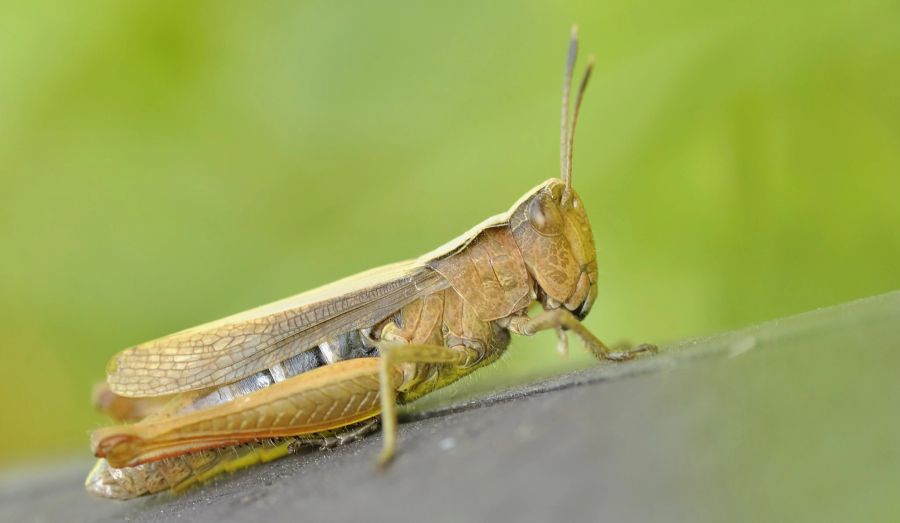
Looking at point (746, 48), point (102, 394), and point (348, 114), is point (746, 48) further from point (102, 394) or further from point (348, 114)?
point (102, 394)

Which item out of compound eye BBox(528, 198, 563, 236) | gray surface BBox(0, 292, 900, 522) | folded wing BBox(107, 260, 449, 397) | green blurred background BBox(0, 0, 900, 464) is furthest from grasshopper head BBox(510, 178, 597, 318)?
gray surface BBox(0, 292, 900, 522)

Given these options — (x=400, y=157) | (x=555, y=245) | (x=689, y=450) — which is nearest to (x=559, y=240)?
(x=555, y=245)

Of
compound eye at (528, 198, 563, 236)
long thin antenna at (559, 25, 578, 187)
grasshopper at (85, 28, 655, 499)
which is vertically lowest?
grasshopper at (85, 28, 655, 499)

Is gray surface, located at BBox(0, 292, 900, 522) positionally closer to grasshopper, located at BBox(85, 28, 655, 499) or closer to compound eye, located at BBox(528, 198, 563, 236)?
grasshopper, located at BBox(85, 28, 655, 499)

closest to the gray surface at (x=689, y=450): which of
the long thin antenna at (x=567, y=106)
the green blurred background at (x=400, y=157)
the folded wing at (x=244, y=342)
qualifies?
the folded wing at (x=244, y=342)

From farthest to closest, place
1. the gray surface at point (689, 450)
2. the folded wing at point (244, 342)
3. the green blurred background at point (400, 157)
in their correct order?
the green blurred background at point (400, 157) < the folded wing at point (244, 342) < the gray surface at point (689, 450)

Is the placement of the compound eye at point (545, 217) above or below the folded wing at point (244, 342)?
above

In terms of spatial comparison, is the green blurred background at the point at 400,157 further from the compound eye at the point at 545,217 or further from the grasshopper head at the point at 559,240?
the compound eye at the point at 545,217

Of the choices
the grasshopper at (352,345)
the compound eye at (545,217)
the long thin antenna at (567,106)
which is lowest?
the grasshopper at (352,345)
